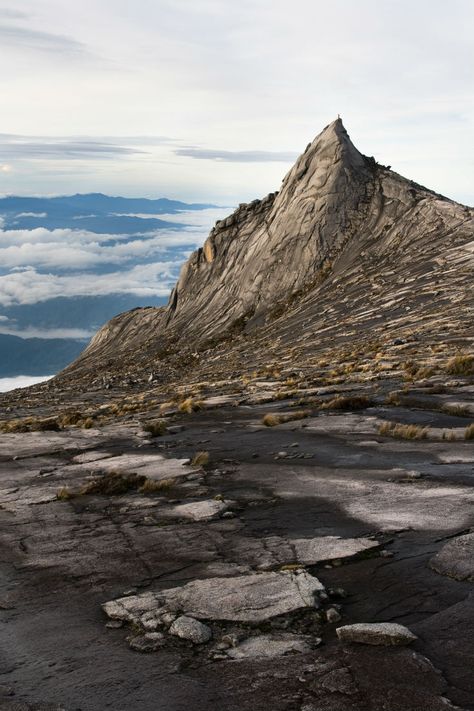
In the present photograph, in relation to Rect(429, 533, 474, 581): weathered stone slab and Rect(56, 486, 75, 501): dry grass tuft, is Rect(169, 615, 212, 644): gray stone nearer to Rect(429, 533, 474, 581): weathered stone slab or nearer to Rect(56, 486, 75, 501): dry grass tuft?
Rect(429, 533, 474, 581): weathered stone slab

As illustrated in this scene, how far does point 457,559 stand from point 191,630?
3.68 metres

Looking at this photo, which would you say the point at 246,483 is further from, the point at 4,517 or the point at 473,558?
the point at 473,558

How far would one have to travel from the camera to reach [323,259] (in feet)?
225

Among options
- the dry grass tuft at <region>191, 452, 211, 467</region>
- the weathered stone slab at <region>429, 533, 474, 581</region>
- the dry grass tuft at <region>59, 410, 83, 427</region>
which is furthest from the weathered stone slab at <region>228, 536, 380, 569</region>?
the dry grass tuft at <region>59, 410, 83, 427</region>

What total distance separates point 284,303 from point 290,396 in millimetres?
43390

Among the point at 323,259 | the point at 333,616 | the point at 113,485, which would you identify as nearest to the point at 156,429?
the point at 113,485

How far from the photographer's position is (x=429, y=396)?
2044 centimetres

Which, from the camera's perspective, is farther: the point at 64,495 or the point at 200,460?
the point at 200,460

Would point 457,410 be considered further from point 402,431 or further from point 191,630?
point 191,630

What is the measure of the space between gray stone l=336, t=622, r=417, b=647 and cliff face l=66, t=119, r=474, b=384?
127 feet

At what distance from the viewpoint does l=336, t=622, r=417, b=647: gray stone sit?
6.91 metres

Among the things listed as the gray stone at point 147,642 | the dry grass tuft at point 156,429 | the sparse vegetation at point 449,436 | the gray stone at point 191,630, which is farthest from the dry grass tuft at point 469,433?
the gray stone at point 147,642

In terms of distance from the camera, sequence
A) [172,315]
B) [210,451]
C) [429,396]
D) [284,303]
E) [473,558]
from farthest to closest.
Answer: [172,315] → [284,303] → [429,396] → [210,451] → [473,558]

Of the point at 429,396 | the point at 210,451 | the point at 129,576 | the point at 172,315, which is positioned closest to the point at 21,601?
the point at 129,576
